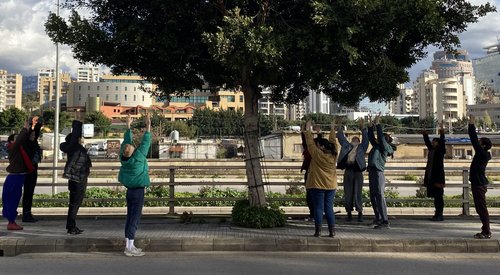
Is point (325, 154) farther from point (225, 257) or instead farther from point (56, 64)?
point (56, 64)

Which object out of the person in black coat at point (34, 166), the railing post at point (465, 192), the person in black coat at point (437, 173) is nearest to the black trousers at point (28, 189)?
the person in black coat at point (34, 166)

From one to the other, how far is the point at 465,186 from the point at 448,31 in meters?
3.75

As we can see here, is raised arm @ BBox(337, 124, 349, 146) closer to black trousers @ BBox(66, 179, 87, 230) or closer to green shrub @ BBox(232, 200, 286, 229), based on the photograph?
green shrub @ BBox(232, 200, 286, 229)

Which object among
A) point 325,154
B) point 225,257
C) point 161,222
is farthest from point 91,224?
point 325,154

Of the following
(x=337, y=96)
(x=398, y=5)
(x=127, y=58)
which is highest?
(x=398, y=5)

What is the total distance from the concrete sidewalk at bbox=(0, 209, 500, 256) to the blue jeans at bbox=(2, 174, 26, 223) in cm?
32

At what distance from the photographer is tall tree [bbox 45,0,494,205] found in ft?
24.6

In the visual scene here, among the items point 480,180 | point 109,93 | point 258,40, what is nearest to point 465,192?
point 480,180

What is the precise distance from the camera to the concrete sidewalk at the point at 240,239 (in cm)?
777

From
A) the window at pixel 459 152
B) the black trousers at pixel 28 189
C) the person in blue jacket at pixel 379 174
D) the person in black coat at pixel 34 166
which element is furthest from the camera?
the window at pixel 459 152

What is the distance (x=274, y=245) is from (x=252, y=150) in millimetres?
2147

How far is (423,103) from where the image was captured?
6407 inches

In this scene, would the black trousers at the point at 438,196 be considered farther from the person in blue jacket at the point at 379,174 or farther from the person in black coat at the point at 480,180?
the person in black coat at the point at 480,180

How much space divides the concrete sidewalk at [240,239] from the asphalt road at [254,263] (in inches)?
7.6
